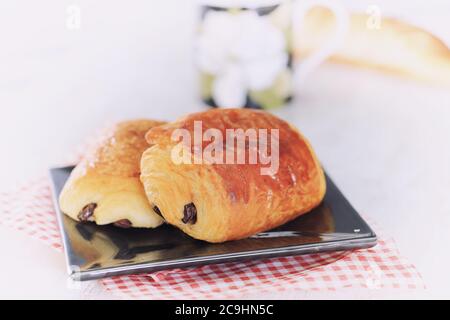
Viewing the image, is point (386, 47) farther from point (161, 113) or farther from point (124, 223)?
point (124, 223)

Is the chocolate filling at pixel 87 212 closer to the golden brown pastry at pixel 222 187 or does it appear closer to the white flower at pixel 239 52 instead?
the golden brown pastry at pixel 222 187

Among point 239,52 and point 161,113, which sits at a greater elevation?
point 239,52

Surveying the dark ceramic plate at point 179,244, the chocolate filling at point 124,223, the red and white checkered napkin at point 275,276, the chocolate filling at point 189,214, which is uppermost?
the chocolate filling at point 189,214

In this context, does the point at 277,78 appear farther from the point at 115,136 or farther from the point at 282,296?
the point at 282,296


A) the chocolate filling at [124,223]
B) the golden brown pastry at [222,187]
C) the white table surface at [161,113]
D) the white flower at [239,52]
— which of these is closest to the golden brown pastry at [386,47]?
the white table surface at [161,113]

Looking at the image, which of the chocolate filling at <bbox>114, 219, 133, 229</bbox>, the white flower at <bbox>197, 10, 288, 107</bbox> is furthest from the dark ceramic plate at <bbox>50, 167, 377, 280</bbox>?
the white flower at <bbox>197, 10, 288, 107</bbox>

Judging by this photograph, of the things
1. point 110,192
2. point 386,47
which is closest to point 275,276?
point 110,192

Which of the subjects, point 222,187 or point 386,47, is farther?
point 386,47
